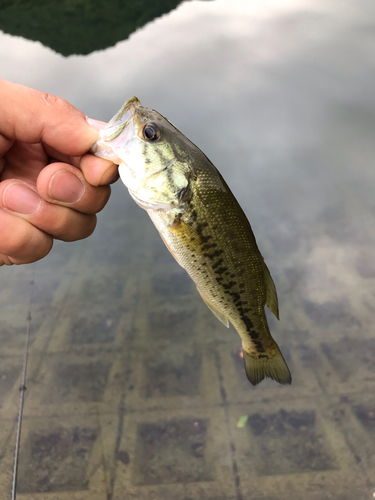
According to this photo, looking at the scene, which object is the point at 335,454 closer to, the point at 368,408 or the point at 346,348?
the point at 368,408

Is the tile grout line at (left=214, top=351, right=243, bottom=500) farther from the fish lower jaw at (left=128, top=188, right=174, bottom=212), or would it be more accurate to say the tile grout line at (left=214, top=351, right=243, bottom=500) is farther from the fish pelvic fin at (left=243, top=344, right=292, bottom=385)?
the fish lower jaw at (left=128, top=188, right=174, bottom=212)

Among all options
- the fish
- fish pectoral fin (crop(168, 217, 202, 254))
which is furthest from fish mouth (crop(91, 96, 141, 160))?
fish pectoral fin (crop(168, 217, 202, 254))

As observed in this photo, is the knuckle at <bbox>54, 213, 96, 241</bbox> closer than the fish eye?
No

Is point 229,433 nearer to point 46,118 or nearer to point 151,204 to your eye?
point 151,204

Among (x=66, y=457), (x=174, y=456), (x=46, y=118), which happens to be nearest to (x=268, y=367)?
(x=46, y=118)

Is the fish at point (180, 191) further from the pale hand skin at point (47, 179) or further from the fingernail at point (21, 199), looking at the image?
the fingernail at point (21, 199)
